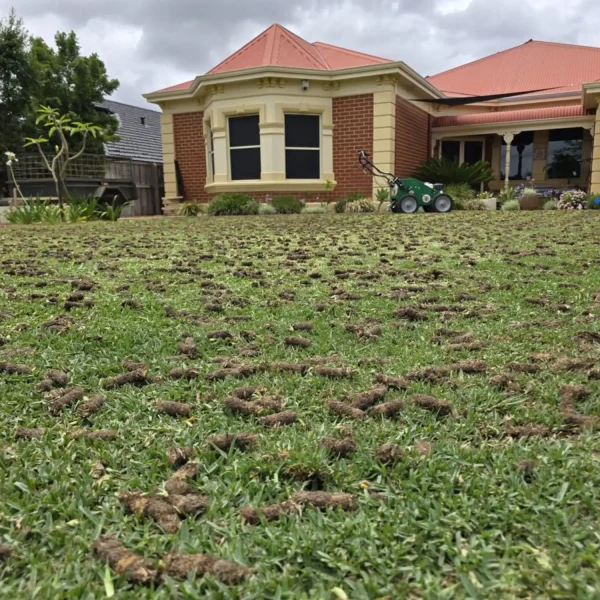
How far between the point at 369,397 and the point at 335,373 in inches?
10.6

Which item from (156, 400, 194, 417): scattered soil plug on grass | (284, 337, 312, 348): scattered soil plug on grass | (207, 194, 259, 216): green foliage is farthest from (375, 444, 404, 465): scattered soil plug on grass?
(207, 194, 259, 216): green foliage

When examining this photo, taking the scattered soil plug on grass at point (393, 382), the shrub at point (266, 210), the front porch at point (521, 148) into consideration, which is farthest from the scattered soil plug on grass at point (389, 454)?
the front porch at point (521, 148)

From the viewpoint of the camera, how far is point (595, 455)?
1.51 meters

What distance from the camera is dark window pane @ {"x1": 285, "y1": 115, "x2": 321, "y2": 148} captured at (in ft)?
47.5

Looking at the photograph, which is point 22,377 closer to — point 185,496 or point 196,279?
point 185,496

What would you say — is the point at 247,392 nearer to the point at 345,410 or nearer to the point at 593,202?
the point at 345,410

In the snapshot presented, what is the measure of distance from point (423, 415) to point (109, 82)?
23.8 m

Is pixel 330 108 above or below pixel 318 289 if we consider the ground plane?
above

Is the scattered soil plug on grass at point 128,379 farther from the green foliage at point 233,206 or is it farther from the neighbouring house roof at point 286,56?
the neighbouring house roof at point 286,56

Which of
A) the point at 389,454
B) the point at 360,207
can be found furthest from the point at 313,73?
the point at 389,454

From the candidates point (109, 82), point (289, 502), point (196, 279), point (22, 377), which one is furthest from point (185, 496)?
point (109, 82)

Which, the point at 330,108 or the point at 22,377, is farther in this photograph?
the point at 330,108

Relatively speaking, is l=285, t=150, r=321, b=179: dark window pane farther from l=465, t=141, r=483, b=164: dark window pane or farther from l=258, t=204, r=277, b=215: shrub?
l=465, t=141, r=483, b=164: dark window pane

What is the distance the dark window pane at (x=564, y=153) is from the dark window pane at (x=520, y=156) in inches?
26.8
